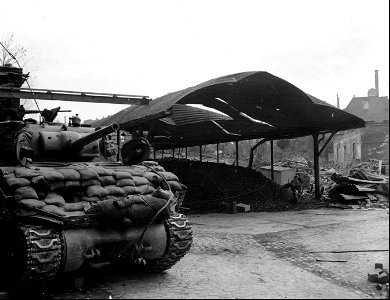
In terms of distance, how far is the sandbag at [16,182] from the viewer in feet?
19.7

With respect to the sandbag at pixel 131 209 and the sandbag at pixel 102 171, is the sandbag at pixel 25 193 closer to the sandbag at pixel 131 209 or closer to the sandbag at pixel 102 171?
the sandbag at pixel 131 209

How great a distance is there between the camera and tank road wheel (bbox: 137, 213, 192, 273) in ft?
23.0

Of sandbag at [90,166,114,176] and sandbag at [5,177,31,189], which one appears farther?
sandbag at [90,166,114,176]

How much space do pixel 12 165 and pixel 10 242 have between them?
48.3 inches

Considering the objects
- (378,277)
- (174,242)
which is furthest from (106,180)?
(378,277)

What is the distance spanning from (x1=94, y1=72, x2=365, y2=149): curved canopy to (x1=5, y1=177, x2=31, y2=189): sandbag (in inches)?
262

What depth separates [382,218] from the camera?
13.3 metres

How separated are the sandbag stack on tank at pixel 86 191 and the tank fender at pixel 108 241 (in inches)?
10.6

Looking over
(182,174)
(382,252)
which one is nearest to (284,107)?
(182,174)

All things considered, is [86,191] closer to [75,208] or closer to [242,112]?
[75,208]

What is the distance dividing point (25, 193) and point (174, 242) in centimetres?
229

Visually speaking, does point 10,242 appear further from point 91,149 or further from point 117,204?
point 91,149

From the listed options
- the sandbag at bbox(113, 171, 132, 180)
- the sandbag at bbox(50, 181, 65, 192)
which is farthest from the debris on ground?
the sandbag at bbox(50, 181, 65, 192)

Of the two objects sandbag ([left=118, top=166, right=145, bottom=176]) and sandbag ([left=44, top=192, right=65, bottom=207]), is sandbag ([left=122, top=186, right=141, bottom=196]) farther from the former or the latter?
sandbag ([left=44, top=192, right=65, bottom=207])
